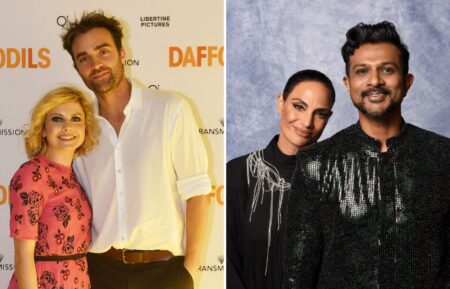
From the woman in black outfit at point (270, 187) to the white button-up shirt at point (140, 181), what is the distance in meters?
0.22

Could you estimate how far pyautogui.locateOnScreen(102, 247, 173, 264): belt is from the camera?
2.97 m

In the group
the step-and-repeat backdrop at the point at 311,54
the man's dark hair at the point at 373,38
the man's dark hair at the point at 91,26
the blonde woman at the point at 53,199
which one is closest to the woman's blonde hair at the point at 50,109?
the blonde woman at the point at 53,199

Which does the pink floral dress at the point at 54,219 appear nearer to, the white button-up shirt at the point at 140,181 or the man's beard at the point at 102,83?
the white button-up shirt at the point at 140,181

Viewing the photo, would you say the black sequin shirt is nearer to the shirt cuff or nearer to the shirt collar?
the shirt collar

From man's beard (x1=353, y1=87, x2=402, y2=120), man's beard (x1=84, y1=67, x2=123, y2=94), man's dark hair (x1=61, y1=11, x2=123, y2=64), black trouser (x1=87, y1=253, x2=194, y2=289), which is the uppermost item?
man's dark hair (x1=61, y1=11, x2=123, y2=64)

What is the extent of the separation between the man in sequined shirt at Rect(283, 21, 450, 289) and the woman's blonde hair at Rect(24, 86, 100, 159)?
93 cm

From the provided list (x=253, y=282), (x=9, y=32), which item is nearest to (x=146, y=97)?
(x=9, y=32)

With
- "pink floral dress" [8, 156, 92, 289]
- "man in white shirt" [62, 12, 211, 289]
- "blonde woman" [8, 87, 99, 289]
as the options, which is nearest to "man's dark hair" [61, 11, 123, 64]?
"man in white shirt" [62, 12, 211, 289]

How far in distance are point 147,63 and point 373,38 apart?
3.30 feet

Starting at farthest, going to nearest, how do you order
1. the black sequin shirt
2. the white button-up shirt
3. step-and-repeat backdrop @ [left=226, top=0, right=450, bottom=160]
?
the white button-up shirt
step-and-repeat backdrop @ [left=226, top=0, right=450, bottom=160]
the black sequin shirt

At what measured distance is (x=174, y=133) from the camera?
304cm

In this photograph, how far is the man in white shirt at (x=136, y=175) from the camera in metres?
2.99

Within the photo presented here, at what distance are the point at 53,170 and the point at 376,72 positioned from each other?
1.45 m

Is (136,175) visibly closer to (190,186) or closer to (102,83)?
(190,186)
